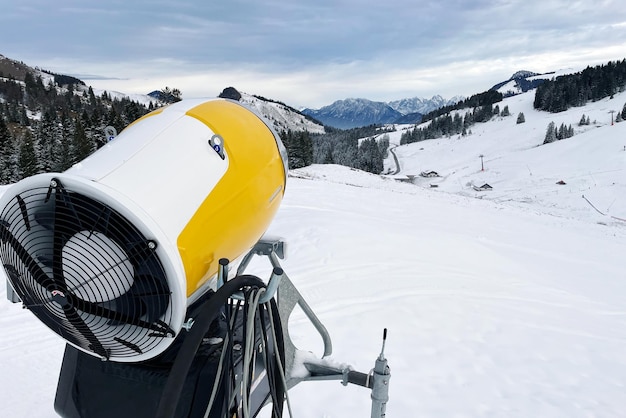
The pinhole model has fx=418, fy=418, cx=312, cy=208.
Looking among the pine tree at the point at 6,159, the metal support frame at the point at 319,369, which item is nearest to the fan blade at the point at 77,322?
the metal support frame at the point at 319,369

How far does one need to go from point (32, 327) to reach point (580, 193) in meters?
49.2

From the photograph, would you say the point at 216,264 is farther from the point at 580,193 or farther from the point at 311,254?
the point at 580,193

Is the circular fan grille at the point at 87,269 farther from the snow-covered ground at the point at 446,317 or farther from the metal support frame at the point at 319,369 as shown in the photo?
the snow-covered ground at the point at 446,317

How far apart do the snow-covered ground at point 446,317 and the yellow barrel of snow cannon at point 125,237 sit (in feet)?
9.98

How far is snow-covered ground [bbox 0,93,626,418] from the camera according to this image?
5.14 metres

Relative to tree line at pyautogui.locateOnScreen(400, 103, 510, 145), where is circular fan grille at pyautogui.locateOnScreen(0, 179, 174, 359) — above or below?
above

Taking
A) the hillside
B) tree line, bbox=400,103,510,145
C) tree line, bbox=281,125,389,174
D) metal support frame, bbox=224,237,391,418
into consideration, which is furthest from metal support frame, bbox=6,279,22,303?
tree line, bbox=400,103,510,145

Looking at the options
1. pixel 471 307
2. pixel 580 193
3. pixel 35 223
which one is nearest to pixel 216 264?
pixel 35 223

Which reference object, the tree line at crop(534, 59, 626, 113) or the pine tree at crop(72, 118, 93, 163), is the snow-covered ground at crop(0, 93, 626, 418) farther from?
the tree line at crop(534, 59, 626, 113)

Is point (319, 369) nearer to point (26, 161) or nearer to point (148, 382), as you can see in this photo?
point (148, 382)

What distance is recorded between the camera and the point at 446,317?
7.37 meters

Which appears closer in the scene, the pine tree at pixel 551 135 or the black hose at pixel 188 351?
the black hose at pixel 188 351

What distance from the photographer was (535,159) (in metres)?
68.8

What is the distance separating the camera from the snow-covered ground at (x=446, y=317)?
5.14 m
